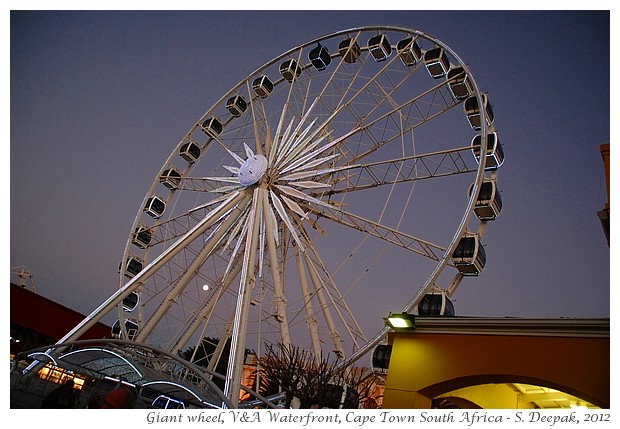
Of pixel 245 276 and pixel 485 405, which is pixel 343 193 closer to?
pixel 245 276

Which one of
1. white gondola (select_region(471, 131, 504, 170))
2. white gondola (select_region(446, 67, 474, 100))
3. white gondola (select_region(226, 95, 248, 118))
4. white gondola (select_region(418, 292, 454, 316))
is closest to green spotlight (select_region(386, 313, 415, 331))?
white gondola (select_region(418, 292, 454, 316))

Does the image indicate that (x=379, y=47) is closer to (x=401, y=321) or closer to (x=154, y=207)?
(x=154, y=207)

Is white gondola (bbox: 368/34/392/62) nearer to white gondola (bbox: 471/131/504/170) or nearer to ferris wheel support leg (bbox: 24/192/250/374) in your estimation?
white gondola (bbox: 471/131/504/170)

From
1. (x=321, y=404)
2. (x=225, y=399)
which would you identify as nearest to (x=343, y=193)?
(x=321, y=404)

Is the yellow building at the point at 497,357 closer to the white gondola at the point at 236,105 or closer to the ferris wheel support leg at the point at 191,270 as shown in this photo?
the ferris wheel support leg at the point at 191,270

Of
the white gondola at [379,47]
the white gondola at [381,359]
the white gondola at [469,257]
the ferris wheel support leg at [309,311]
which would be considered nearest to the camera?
the white gondola at [381,359]

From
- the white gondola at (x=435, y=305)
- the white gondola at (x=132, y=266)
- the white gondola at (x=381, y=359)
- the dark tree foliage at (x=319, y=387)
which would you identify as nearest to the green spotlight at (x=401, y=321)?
the white gondola at (x=381, y=359)

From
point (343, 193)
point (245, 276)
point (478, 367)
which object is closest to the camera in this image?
point (478, 367)
